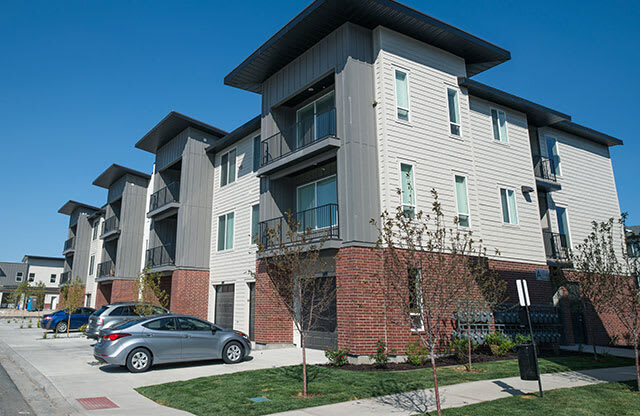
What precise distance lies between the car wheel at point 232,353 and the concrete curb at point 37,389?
4.51 metres

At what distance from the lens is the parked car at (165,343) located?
1176cm

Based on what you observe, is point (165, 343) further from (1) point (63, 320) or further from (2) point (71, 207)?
(2) point (71, 207)

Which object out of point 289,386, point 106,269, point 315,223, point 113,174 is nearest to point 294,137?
point 315,223

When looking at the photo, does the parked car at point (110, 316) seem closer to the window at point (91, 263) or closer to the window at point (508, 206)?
the window at point (508, 206)

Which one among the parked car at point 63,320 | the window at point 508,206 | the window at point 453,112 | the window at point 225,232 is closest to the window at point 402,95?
the window at point 453,112

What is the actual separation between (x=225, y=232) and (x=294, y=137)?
24.0ft

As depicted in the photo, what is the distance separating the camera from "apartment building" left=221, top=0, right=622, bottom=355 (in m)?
14.4

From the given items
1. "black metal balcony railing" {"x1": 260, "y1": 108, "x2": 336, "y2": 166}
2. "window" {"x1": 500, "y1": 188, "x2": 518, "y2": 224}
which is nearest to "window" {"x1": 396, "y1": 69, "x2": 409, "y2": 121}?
"black metal balcony railing" {"x1": 260, "y1": 108, "x2": 336, "y2": 166}

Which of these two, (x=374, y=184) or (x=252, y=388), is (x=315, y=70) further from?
(x=252, y=388)

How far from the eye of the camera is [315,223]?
54.3ft

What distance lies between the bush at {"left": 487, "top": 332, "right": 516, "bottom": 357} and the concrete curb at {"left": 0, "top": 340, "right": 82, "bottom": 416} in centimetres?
1181

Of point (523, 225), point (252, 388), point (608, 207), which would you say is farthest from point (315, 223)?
point (608, 207)

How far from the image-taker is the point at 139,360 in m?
11.9

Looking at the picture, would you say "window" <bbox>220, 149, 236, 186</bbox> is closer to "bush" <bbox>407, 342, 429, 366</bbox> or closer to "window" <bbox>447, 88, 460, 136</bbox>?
"window" <bbox>447, 88, 460, 136</bbox>
